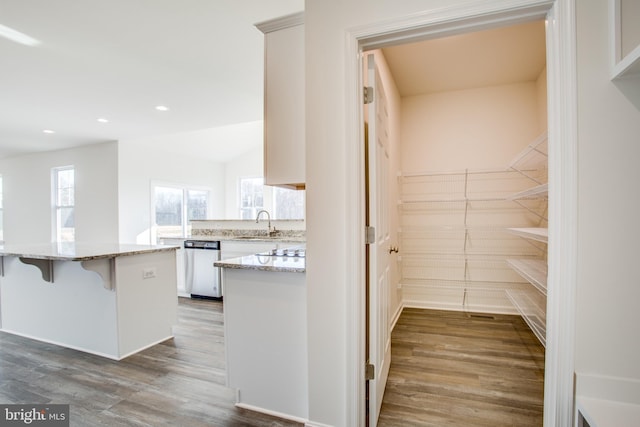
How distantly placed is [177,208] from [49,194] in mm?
2347

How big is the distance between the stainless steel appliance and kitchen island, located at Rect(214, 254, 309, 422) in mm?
2484

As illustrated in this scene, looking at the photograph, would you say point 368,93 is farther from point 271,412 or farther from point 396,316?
point 396,316

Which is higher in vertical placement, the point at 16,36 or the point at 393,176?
the point at 16,36

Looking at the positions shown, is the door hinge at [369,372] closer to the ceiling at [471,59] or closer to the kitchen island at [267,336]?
the kitchen island at [267,336]

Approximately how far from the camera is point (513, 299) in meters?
2.99

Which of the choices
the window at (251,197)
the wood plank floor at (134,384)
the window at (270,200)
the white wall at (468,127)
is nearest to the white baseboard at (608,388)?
the wood plank floor at (134,384)

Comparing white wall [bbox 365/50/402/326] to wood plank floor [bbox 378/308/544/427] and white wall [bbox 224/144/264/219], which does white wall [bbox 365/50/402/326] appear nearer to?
wood plank floor [bbox 378/308/544/427]

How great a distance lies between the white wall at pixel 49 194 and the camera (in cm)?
543

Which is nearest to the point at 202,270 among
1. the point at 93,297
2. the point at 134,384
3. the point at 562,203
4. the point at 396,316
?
the point at 93,297

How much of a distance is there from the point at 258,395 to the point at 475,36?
10.2 ft

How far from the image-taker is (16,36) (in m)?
2.46

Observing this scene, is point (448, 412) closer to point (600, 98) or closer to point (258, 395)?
point (258, 395)

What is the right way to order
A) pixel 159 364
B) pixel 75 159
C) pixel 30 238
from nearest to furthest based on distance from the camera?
pixel 159 364, pixel 75 159, pixel 30 238

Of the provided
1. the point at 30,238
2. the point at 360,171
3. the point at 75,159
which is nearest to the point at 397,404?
the point at 360,171
